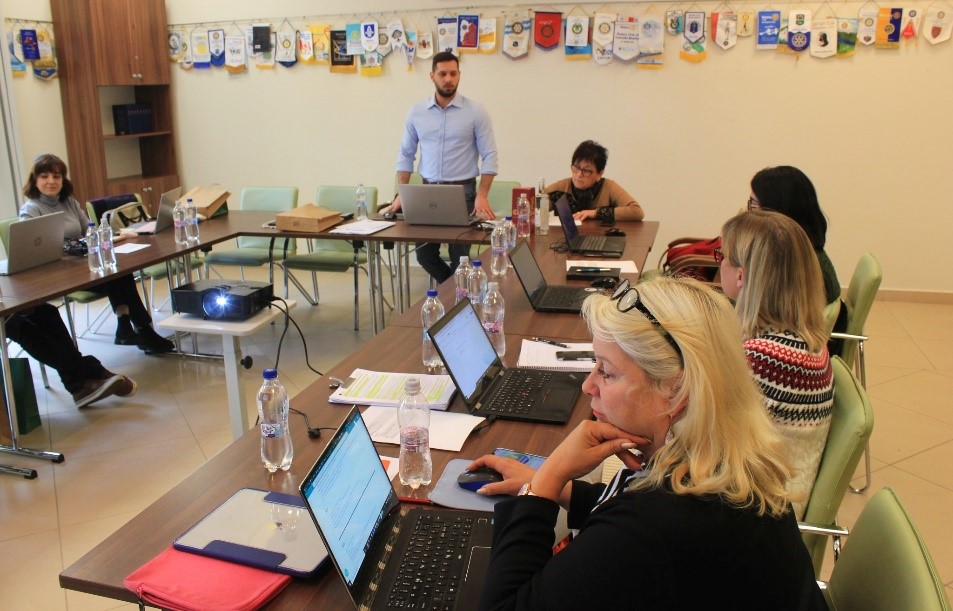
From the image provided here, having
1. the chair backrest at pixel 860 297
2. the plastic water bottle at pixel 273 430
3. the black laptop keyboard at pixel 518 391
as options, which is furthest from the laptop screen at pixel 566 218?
the plastic water bottle at pixel 273 430

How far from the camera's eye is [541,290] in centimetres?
329

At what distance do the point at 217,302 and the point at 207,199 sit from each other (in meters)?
2.32

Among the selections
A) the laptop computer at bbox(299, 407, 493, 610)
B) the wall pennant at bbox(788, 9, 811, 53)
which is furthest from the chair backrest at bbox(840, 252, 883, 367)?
the wall pennant at bbox(788, 9, 811, 53)

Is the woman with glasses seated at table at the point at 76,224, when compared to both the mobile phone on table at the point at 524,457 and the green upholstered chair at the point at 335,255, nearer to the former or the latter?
the green upholstered chair at the point at 335,255

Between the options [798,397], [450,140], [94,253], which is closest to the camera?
[798,397]

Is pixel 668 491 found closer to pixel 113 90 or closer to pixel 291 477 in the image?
pixel 291 477

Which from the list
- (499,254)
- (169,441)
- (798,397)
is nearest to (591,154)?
(499,254)

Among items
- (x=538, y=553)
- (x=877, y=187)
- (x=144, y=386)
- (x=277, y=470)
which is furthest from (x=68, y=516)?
(x=877, y=187)

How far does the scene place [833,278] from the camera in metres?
3.09

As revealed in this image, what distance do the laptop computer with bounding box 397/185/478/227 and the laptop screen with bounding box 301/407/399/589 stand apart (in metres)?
3.23

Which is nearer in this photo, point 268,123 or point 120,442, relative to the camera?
point 120,442

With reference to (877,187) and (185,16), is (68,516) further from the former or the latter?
(877,187)

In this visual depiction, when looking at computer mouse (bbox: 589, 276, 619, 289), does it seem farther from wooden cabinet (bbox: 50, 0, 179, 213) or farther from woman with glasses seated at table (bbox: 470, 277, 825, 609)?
wooden cabinet (bbox: 50, 0, 179, 213)

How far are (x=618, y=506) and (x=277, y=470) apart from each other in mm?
909
